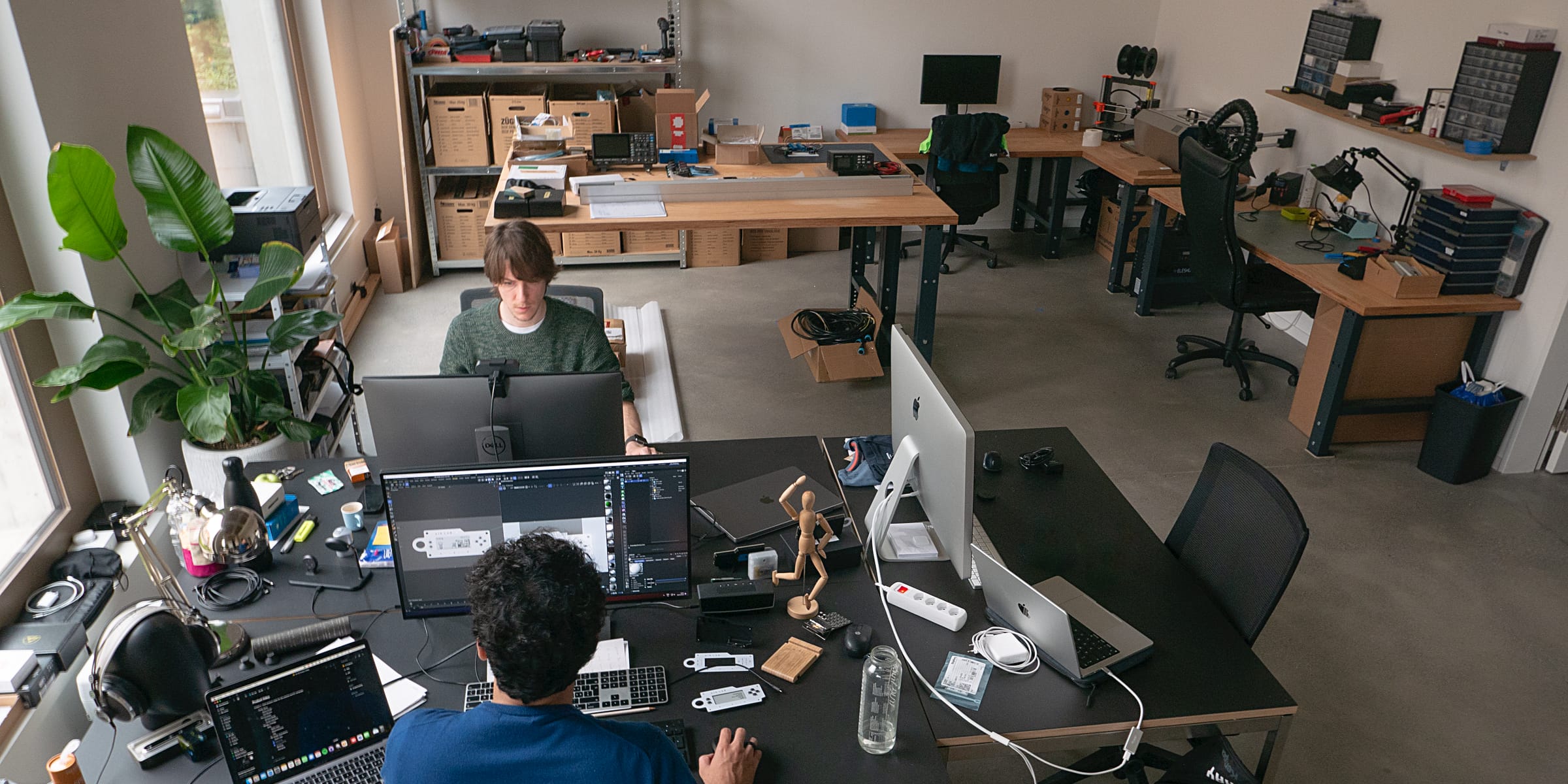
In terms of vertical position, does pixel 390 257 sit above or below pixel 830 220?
below

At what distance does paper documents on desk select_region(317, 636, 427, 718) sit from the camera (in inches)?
77.4

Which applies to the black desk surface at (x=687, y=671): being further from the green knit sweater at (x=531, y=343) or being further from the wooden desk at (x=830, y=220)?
the wooden desk at (x=830, y=220)

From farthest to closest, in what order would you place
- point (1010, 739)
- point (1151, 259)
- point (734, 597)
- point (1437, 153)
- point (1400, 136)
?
1. point (1151, 259)
2. point (1437, 153)
3. point (1400, 136)
4. point (734, 597)
5. point (1010, 739)

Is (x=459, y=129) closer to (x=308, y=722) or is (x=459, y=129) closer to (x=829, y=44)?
(x=829, y=44)

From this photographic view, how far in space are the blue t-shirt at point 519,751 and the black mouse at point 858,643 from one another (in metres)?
0.72

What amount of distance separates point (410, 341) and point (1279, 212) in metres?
4.73

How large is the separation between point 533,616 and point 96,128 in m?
2.62

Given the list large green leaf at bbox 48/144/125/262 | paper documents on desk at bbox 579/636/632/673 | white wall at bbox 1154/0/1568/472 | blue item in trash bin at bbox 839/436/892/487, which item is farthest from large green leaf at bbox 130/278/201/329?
white wall at bbox 1154/0/1568/472

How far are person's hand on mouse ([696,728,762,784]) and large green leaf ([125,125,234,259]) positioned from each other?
2.35 m

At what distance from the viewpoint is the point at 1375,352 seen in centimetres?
431

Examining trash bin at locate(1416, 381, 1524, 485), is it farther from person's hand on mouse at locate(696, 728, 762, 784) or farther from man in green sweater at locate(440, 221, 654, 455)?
person's hand on mouse at locate(696, 728, 762, 784)

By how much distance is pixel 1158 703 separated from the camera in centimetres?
200

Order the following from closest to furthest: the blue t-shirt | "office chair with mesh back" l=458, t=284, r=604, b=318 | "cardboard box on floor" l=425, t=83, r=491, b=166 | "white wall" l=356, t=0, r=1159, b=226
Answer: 1. the blue t-shirt
2. "office chair with mesh back" l=458, t=284, r=604, b=318
3. "cardboard box on floor" l=425, t=83, r=491, b=166
4. "white wall" l=356, t=0, r=1159, b=226

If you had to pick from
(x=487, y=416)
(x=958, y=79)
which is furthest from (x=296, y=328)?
(x=958, y=79)
